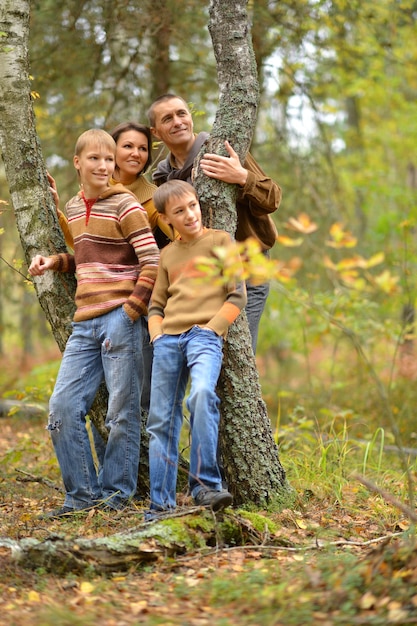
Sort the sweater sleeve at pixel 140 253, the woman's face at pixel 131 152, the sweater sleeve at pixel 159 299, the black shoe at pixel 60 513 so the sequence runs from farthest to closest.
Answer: the woman's face at pixel 131 152 < the black shoe at pixel 60 513 < the sweater sleeve at pixel 140 253 < the sweater sleeve at pixel 159 299

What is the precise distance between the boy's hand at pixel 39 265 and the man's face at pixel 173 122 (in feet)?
3.50

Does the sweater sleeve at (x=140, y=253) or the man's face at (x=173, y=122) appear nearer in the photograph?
the sweater sleeve at (x=140, y=253)

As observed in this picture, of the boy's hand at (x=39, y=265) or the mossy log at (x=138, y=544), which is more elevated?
the boy's hand at (x=39, y=265)

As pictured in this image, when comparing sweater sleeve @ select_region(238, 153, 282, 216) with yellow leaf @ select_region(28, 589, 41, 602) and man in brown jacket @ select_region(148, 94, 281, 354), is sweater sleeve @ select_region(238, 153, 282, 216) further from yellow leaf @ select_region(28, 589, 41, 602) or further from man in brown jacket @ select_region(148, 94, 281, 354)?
yellow leaf @ select_region(28, 589, 41, 602)

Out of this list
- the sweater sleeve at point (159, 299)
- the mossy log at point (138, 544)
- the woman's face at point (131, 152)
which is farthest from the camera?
the woman's face at point (131, 152)

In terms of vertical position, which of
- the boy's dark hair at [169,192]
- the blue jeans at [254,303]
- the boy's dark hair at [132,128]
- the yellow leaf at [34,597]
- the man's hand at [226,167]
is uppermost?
the boy's dark hair at [132,128]

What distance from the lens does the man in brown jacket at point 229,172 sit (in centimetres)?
425

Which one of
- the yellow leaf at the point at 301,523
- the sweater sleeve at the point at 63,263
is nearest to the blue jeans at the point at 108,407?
the sweater sleeve at the point at 63,263

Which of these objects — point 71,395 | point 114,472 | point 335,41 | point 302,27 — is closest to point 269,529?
point 114,472

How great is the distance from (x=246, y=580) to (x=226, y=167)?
2.29 metres

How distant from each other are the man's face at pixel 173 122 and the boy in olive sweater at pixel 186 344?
641 mm

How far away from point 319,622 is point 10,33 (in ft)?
13.0

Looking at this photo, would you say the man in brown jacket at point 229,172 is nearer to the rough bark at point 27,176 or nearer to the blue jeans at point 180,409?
the rough bark at point 27,176

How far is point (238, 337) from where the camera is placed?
14.0 feet
